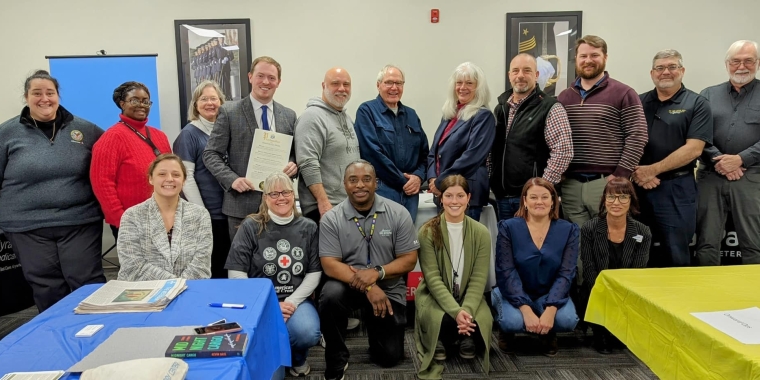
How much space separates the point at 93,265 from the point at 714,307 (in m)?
→ 3.07

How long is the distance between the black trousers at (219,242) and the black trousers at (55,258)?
675mm

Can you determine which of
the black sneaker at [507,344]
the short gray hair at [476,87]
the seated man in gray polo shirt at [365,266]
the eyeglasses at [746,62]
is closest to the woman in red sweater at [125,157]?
the seated man in gray polo shirt at [365,266]

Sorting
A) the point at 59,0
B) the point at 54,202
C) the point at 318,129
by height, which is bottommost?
the point at 54,202

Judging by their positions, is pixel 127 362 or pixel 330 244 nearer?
pixel 127 362

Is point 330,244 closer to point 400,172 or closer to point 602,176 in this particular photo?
point 400,172

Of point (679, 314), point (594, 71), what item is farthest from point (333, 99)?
point (679, 314)

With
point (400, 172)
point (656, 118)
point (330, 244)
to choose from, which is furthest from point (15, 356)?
point (656, 118)

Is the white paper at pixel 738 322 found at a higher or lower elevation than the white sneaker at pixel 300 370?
higher

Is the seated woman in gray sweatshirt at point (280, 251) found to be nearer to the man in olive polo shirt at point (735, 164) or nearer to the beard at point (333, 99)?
the beard at point (333, 99)

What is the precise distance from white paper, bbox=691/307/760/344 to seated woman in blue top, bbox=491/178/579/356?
1139 mm

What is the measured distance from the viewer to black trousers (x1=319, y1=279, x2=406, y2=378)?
2.51 metres

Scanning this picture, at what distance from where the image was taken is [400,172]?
120 inches

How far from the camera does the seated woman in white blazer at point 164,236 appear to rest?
2.19 meters

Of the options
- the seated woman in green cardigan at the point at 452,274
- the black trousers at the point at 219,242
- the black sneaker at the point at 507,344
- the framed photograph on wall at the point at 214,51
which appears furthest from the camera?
the framed photograph on wall at the point at 214,51
